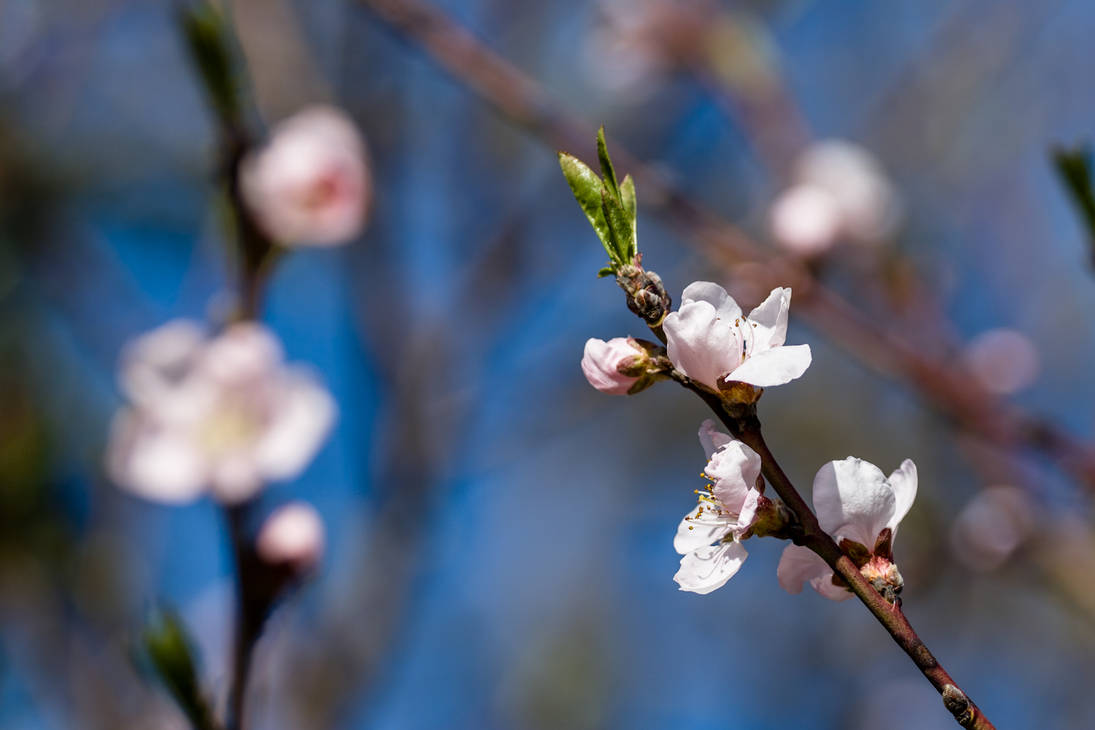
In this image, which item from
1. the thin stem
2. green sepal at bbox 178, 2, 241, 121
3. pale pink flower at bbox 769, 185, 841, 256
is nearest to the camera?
the thin stem

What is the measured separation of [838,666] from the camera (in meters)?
3.56

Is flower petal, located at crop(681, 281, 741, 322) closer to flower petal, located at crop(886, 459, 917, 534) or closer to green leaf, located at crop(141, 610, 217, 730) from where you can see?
flower petal, located at crop(886, 459, 917, 534)

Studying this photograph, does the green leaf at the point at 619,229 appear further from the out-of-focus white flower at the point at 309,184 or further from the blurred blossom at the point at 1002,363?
the blurred blossom at the point at 1002,363

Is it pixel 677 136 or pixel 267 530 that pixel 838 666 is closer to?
pixel 677 136

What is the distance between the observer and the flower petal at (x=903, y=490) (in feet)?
1.83

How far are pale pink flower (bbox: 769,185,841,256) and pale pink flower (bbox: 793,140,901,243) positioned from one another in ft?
0.44

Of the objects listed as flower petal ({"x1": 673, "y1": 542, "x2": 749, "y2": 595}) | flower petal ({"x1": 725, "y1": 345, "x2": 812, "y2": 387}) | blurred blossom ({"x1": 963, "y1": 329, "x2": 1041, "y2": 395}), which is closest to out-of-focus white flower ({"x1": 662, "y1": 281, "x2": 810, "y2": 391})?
flower petal ({"x1": 725, "y1": 345, "x2": 812, "y2": 387})

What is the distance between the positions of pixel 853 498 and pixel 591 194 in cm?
25

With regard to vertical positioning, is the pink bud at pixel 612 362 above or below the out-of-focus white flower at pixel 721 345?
below

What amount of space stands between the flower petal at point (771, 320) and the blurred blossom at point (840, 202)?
996 mm

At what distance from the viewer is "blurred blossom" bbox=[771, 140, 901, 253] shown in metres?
1.54

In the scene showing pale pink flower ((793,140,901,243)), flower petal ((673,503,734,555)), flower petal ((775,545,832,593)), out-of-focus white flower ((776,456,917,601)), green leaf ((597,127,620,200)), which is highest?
green leaf ((597,127,620,200))

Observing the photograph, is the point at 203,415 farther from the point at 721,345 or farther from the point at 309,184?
the point at 721,345

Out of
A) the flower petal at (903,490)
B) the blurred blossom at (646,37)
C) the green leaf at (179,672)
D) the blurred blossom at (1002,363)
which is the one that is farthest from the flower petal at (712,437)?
the blurred blossom at (646,37)
